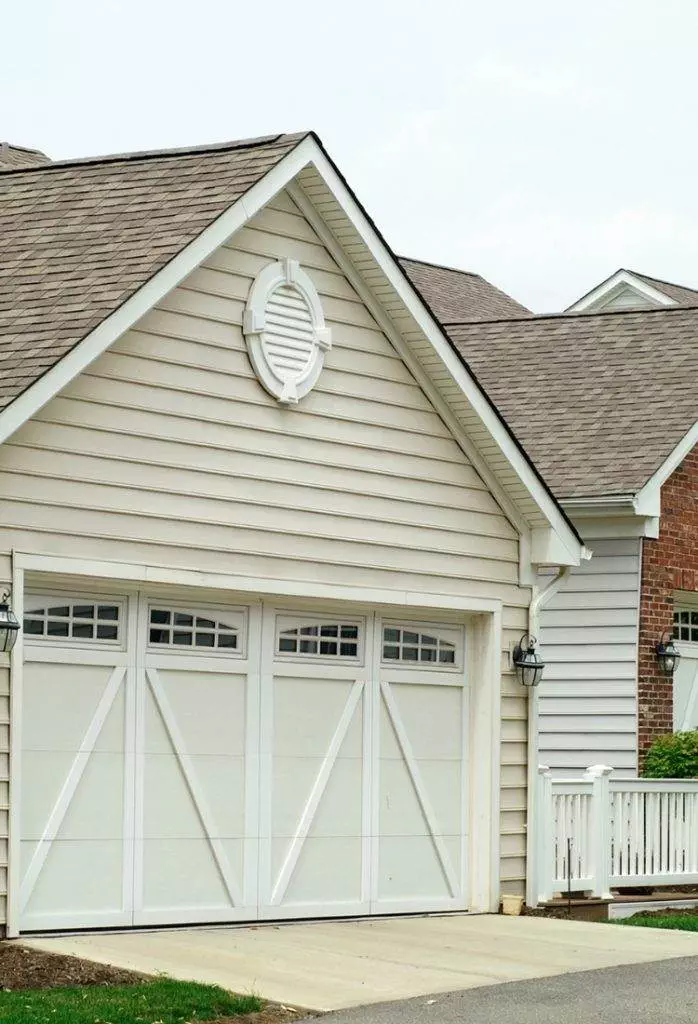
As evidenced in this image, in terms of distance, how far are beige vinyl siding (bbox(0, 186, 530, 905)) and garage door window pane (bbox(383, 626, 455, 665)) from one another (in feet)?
1.44

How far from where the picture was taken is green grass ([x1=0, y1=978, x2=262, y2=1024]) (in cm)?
938

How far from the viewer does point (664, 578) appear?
18984 millimetres

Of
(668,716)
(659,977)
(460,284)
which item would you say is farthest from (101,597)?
(460,284)

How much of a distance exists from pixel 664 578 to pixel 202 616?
22.4 feet

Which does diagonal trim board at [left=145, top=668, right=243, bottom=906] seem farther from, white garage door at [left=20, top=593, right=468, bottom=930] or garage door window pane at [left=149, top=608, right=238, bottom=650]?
garage door window pane at [left=149, top=608, right=238, bottom=650]

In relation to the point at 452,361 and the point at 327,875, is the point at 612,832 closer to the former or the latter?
the point at 327,875

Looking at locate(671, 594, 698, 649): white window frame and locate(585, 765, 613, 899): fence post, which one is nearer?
locate(585, 765, 613, 899): fence post

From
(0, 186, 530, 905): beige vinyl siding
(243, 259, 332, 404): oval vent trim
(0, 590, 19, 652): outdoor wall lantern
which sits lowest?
(0, 590, 19, 652): outdoor wall lantern

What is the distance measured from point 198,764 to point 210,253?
3.70 metres

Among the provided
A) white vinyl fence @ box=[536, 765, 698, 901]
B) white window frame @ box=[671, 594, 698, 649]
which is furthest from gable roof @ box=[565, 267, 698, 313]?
white vinyl fence @ box=[536, 765, 698, 901]

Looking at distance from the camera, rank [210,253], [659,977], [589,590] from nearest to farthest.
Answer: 1. [659,977]
2. [210,253]
3. [589,590]

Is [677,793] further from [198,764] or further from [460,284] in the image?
[460,284]

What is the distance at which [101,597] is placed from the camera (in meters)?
13.0

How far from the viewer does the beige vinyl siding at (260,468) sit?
1266cm
